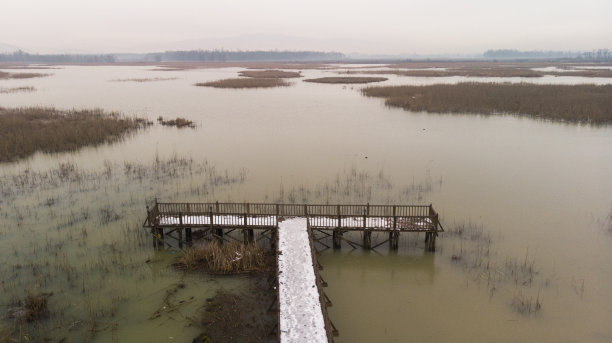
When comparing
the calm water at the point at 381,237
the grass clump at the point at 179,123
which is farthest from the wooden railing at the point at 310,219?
the grass clump at the point at 179,123

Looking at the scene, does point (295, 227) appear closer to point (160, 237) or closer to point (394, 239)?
point (394, 239)

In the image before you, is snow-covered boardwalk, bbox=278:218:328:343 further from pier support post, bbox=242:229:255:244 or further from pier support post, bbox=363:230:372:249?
pier support post, bbox=363:230:372:249

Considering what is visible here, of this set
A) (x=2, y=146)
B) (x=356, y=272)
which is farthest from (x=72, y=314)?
(x=2, y=146)

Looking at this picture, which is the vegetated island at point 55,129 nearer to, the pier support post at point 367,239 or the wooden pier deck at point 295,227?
the wooden pier deck at point 295,227

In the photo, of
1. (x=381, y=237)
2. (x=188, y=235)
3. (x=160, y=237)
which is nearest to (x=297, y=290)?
(x=381, y=237)

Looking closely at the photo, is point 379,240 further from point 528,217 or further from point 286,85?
point 286,85

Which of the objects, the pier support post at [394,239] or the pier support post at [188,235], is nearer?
the pier support post at [394,239]

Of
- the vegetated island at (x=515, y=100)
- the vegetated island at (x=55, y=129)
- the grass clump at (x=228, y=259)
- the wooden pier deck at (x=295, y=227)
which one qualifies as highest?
the vegetated island at (x=515, y=100)
